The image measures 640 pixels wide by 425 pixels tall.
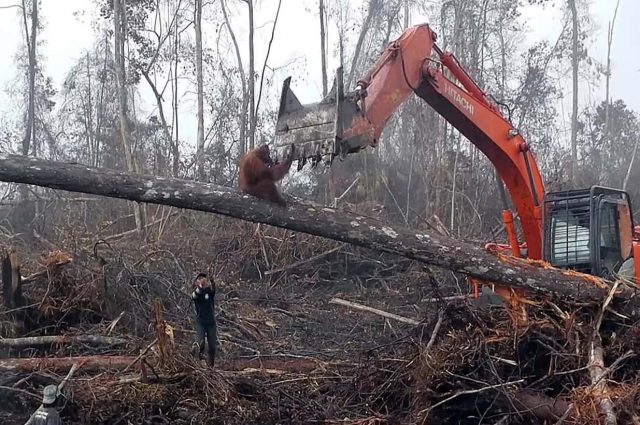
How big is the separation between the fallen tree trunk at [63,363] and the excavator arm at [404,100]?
10.8 feet

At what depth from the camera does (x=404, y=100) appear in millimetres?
7082

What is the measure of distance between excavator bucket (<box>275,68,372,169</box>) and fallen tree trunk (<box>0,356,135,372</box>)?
Result: 327cm

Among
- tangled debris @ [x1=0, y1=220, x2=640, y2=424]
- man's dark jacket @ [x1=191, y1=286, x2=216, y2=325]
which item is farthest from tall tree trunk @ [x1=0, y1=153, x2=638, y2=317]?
man's dark jacket @ [x1=191, y1=286, x2=216, y2=325]

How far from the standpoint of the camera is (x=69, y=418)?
6.91 m

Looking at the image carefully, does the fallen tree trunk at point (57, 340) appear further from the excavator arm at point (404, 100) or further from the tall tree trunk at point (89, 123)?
the tall tree trunk at point (89, 123)

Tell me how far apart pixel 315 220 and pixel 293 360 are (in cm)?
341

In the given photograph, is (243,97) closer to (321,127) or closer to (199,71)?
(199,71)

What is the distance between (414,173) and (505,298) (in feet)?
55.1

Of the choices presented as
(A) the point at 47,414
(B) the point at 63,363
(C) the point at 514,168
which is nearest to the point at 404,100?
(C) the point at 514,168

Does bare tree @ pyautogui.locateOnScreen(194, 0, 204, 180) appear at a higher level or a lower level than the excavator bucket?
higher

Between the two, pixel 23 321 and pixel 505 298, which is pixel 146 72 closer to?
pixel 23 321

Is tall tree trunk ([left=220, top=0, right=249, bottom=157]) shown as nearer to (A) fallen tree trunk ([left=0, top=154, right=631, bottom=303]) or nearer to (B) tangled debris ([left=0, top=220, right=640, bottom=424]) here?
Result: (B) tangled debris ([left=0, top=220, right=640, bottom=424])

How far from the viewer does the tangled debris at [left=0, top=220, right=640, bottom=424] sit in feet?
20.0

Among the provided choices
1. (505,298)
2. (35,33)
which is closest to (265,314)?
(505,298)
